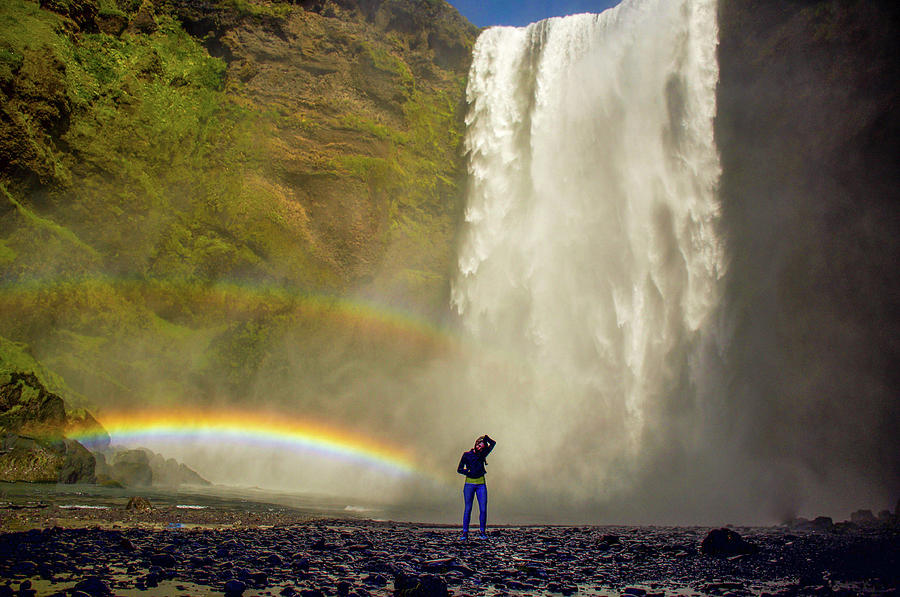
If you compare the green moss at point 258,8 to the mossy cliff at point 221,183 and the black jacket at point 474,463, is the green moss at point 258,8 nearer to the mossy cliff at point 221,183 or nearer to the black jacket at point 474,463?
the mossy cliff at point 221,183

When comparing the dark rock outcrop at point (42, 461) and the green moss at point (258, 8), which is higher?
the green moss at point (258, 8)

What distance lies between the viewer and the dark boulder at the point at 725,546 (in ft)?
25.6

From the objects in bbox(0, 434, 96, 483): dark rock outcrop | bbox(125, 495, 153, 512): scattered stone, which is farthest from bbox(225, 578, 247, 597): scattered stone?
bbox(0, 434, 96, 483): dark rock outcrop

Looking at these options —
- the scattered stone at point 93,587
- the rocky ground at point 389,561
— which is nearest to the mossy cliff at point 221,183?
the rocky ground at point 389,561

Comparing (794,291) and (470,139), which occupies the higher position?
(470,139)

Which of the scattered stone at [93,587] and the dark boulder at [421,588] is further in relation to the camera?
the dark boulder at [421,588]

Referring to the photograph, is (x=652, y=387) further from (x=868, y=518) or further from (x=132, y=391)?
(x=132, y=391)

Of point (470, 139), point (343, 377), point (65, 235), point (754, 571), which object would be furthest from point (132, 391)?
point (754, 571)

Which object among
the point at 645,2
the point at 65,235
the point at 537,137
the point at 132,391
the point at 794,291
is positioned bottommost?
the point at 132,391

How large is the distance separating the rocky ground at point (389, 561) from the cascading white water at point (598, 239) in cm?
1154

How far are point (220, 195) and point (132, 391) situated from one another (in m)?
10.6

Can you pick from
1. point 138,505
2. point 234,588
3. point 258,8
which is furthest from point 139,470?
point 258,8

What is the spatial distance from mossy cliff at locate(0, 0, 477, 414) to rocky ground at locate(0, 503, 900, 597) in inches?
763

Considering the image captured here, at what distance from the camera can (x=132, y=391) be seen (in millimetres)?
25969
